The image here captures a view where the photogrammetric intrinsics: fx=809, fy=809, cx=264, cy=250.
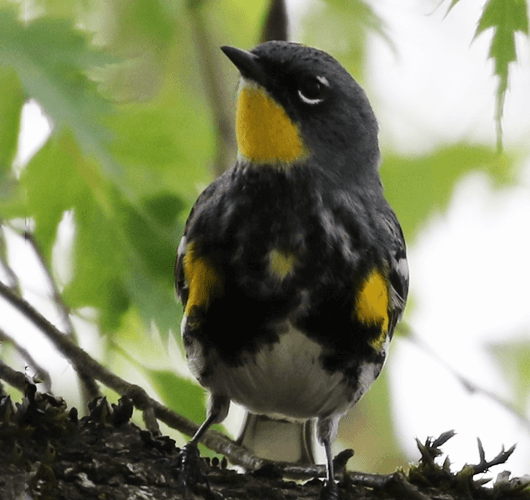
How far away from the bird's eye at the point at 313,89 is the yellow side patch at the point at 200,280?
518mm

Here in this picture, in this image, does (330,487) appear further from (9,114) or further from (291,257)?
(9,114)

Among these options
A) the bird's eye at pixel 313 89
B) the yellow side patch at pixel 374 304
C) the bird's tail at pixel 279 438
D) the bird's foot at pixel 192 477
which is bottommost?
the bird's foot at pixel 192 477

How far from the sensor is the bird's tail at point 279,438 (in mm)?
2656

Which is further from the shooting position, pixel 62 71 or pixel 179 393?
pixel 179 393

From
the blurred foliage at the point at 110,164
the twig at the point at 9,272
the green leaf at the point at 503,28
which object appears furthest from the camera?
the twig at the point at 9,272

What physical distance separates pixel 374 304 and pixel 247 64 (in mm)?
695

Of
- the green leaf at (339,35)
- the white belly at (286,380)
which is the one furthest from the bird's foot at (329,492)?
the green leaf at (339,35)

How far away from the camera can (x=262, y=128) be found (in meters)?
2.10

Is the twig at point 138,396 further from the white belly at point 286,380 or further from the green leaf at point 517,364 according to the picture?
the green leaf at point 517,364

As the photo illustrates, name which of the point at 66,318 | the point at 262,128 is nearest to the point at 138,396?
the point at 66,318

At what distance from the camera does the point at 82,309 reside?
2.02 m

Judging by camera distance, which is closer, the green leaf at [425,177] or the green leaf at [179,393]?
the green leaf at [179,393]

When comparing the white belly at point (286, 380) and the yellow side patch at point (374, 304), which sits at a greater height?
the yellow side patch at point (374, 304)

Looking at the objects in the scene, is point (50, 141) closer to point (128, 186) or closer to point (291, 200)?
point (128, 186)
